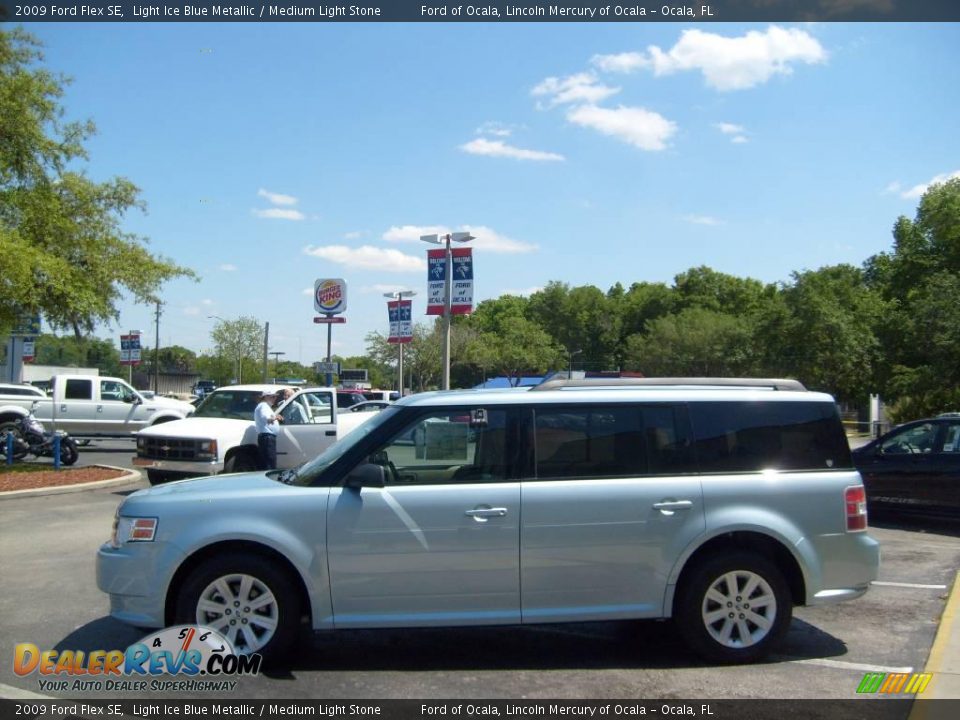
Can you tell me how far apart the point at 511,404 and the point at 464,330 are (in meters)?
63.9

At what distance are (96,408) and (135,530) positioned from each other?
18990 millimetres

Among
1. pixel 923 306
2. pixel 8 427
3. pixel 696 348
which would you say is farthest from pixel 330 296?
pixel 696 348

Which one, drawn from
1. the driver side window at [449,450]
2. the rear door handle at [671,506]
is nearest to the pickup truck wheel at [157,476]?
the driver side window at [449,450]

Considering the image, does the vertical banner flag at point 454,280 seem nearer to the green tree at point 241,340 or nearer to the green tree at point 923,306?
the green tree at point 923,306

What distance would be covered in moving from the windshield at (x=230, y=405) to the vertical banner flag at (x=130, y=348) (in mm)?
27447

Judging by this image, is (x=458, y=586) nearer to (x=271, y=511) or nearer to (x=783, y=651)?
(x=271, y=511)

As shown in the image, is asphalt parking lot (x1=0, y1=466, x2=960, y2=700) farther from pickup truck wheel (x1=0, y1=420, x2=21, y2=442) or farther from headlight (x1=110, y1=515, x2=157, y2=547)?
pickup truck wheel (x1=0, y1=420, x2=21, y2=442)

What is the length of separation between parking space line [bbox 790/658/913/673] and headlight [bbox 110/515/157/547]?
4389 mm

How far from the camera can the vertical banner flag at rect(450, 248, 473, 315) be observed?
1991 cm

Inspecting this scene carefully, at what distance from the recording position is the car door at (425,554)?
5.39 m

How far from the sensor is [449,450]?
5.89m

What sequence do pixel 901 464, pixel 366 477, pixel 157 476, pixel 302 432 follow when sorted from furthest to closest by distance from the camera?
1. pixel 302 432
2. pixel 157 476
3. pixel 901 464
4. pixel 366 477

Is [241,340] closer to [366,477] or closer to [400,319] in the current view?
[400,319]

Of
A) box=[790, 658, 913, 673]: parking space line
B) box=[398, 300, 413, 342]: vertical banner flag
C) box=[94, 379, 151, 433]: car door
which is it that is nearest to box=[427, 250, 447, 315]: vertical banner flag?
box=[398, 300, 413, 342]: vertical banner flag
